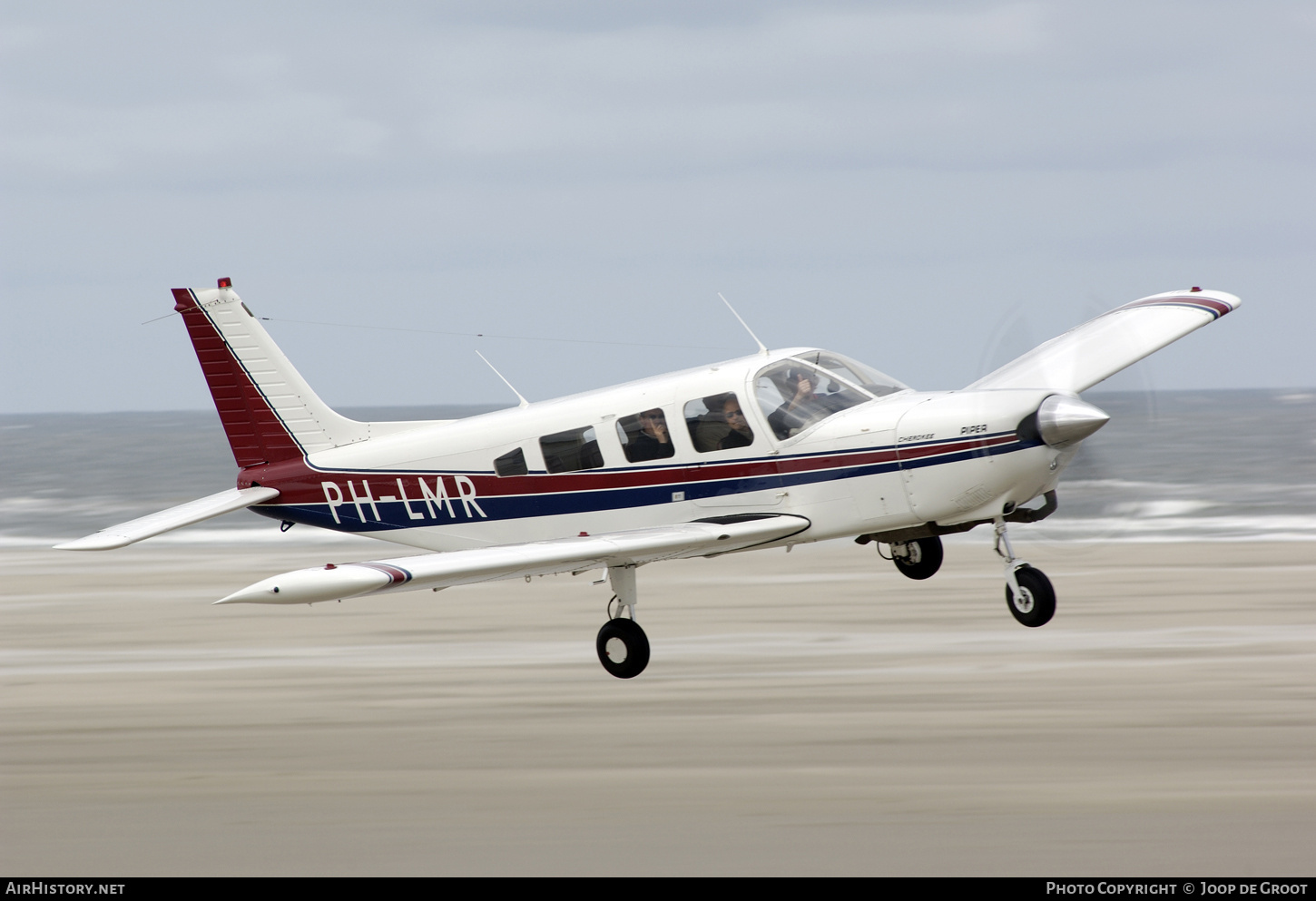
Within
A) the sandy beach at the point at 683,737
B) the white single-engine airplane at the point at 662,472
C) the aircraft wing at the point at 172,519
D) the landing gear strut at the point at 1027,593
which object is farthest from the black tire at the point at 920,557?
the aircraft wing at the point at 172,519

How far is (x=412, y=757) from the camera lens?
1037 centimetres

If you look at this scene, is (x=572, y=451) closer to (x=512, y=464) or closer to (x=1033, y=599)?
(x=512, y=464)

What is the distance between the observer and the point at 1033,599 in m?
11.7

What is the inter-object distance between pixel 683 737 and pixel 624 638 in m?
1.68

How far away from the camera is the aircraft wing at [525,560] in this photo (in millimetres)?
9164

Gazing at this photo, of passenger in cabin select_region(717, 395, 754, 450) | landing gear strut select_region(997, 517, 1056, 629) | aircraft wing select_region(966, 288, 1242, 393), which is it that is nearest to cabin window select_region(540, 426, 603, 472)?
passenger in cabin select_region(717, 395, 754, 450)

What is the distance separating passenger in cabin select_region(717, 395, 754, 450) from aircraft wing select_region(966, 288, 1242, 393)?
10.5 feet

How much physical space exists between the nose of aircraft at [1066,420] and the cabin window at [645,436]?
306 cm

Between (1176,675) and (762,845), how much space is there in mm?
5861

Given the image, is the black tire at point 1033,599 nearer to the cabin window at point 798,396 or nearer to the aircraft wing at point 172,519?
the cabin window at point 798,396

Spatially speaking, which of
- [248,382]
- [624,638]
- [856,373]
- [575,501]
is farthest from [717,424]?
[248,382]

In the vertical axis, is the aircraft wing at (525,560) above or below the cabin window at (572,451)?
below

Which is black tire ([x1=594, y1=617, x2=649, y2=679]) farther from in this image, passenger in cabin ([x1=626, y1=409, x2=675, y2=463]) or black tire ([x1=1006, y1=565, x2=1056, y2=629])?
black tire ([x1=1006, y1=565, x2=1056, y2=629])

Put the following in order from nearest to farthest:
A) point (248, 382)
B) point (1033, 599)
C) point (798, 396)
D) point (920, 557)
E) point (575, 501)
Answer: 1. point (1033, 599)
2. point (798, 396)
3. point (575, 501)
4. point (920, 557)
5. point (248, 382)
